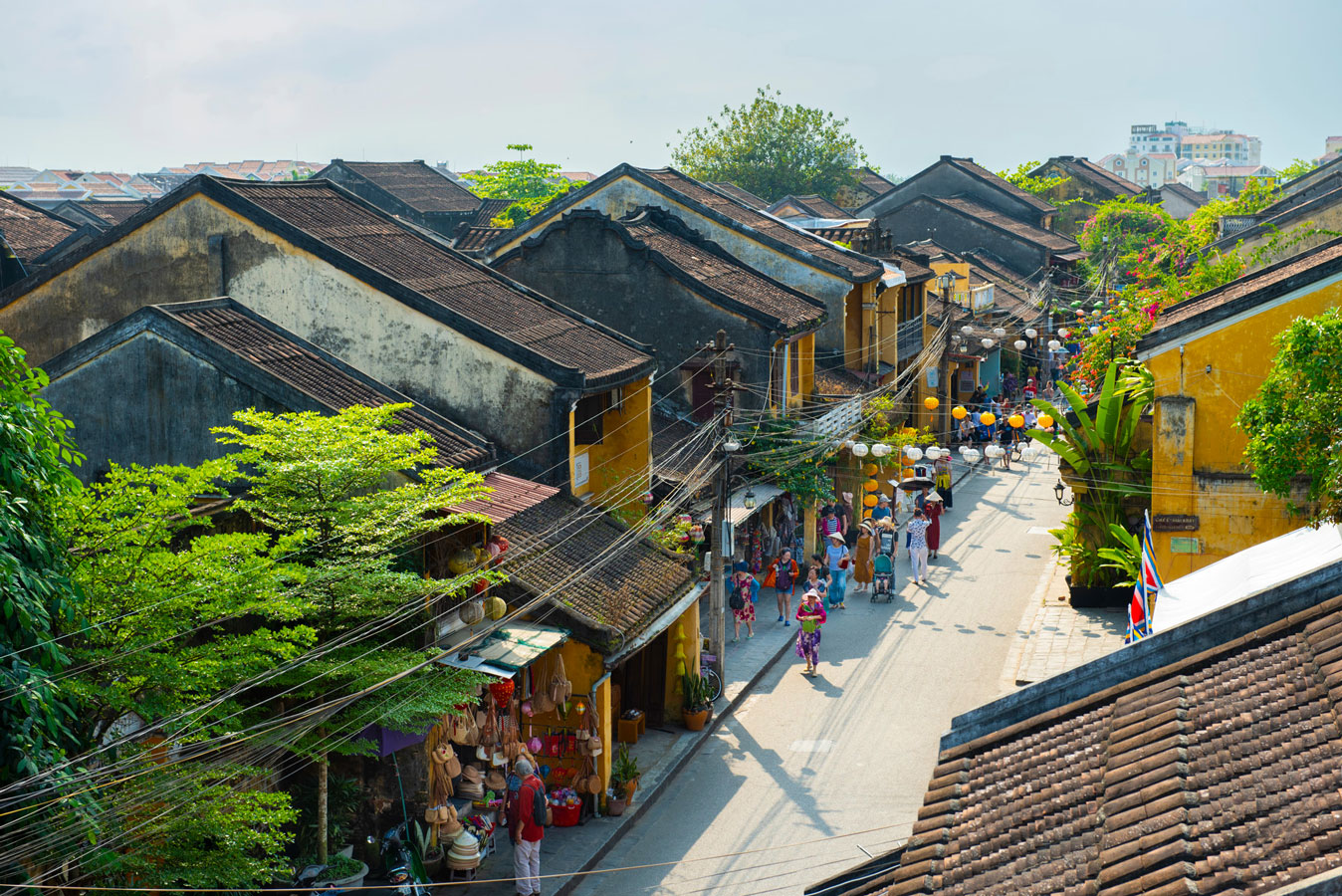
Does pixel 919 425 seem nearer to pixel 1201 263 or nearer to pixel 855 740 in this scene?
pixel 1201 263

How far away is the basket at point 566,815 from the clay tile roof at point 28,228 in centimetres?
1967

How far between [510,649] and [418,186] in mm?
59781

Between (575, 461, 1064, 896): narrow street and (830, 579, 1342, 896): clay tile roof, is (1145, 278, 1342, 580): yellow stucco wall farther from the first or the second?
(830, 579, 1342, 896): clay tile roof

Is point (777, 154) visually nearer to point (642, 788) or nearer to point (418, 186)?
point (418, 186)

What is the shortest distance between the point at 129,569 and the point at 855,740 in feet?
39.8

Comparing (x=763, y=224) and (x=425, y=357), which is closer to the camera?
(x=425, y=357)

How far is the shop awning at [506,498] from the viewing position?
1512 centimetres

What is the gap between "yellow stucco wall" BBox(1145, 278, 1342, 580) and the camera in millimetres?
22594

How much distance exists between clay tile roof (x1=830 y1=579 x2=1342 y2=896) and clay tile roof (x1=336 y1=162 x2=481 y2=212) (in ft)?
199

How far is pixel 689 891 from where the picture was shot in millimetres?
15406

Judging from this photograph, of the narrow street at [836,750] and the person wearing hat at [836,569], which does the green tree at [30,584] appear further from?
the person wearing hat at [836,569]

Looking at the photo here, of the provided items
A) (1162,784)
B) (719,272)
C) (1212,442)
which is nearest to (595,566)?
(1162,784)

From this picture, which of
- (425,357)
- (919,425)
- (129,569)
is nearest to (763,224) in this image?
(919,425)

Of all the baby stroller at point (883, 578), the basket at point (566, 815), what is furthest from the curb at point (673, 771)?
the baby stroller at point (883, 578)
